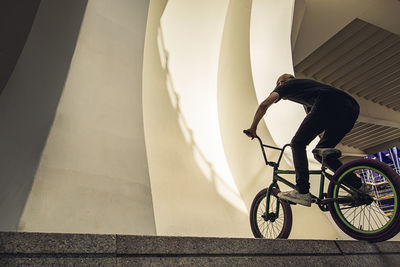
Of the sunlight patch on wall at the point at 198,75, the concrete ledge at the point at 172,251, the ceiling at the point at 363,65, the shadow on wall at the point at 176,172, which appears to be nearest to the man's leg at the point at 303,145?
the concrete ledge at the point at 172,251

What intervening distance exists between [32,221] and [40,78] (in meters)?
2.21

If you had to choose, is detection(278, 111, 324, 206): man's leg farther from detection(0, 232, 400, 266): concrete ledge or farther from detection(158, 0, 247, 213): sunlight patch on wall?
A: detection(158, 0, 247, 213): sunlight patch on wall

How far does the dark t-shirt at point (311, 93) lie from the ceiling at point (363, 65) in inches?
481

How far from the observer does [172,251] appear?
1936 mm

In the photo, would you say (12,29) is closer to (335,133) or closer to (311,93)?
(311,93)

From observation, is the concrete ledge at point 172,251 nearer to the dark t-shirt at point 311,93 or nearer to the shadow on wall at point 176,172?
the dark t-shirt at point 311,93

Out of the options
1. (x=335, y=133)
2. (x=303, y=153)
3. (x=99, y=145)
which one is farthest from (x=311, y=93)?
(x=99, y=145)

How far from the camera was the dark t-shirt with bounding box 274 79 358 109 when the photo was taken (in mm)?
3371

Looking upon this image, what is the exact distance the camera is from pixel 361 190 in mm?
3213

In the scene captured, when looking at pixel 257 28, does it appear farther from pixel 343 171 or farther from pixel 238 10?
pixel 343 171

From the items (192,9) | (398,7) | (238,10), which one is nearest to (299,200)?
(192,9)

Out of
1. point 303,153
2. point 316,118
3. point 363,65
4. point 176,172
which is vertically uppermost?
point 316,118

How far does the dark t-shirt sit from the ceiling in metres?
12.2

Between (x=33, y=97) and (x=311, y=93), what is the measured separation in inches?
160
